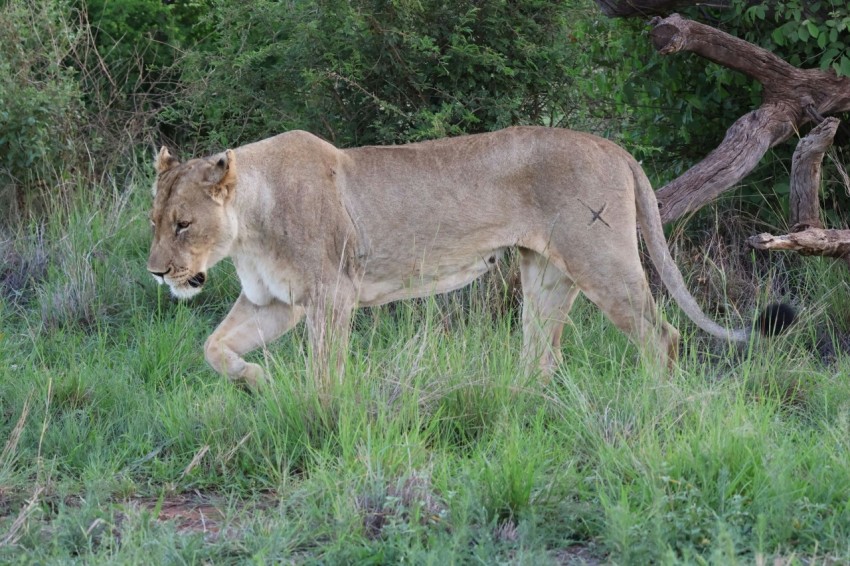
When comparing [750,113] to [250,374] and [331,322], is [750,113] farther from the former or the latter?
[250,374]

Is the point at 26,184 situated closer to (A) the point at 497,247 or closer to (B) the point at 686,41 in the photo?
(A) the point at 497,247

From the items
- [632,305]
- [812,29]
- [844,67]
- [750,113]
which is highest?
[812,29]

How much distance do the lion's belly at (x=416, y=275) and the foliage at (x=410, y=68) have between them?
154 cm

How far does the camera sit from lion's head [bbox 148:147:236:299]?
16.9 feet

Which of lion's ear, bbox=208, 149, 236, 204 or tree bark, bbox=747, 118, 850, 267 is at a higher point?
lion's ear, bbox=208, 149, 236, 204

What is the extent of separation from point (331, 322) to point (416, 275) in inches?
25.8

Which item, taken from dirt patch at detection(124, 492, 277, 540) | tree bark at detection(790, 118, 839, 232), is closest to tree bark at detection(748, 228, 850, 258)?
tree bark at detection(790, 118, 839, 232)

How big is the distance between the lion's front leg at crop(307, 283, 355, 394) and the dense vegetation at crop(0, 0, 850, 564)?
14 cm

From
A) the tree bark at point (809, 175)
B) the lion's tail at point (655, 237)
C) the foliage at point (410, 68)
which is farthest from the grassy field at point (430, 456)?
the foliage at point (410, 68)

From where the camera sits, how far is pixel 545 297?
567 cm

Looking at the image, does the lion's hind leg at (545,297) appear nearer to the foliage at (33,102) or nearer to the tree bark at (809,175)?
the tree bark at (809,175)

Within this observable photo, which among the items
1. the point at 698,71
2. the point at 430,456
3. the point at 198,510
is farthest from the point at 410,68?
the point at 198,510

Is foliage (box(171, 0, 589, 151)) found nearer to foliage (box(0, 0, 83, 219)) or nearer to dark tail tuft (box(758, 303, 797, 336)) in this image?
foliage (box(0, 0, 83, 219))

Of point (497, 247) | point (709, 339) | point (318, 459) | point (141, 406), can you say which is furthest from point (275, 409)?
point (709, 339)
